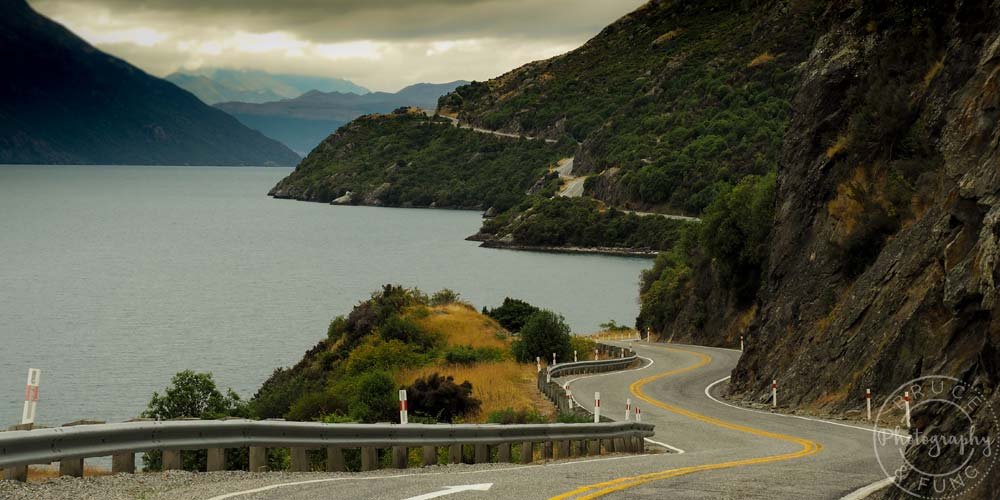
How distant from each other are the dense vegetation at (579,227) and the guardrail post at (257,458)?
13681cm

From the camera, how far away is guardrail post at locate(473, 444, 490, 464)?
16750mm

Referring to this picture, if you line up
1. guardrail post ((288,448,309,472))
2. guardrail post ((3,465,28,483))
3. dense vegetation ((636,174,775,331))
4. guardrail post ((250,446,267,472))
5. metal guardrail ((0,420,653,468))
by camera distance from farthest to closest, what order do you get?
1. dense vegetation ((636,174,775,331))
2. guardrail post ((288,448,309,472))
3. guardrail post ((250,446,267,472))
4. guardrail post ((3,465,28,483))
5. metal guardrail ((0,420,653,468))

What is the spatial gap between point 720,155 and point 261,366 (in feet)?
382

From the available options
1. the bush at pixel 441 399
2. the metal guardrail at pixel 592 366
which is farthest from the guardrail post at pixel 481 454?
the metal guardrail at pixel 592 366

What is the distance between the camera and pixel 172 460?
40.0 ft

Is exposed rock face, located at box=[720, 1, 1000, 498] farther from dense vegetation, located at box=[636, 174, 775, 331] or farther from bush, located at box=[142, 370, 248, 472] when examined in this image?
bush, located at box=[142, 370, 248, 472]

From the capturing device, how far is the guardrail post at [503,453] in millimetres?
17391

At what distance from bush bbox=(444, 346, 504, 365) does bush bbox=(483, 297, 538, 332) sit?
17911 millimetres

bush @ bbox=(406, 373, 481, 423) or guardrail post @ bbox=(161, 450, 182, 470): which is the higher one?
guardrail post @ bbox=(161, 450, 182, 470)

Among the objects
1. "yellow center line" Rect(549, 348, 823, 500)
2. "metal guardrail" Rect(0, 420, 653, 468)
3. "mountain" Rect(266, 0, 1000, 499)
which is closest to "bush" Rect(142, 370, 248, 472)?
"yellow center line" Rect(549, 348, 823, 500)

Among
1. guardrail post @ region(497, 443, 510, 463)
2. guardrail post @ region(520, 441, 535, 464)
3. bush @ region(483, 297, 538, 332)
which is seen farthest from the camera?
bush @ region(483, 297, 538, 332)

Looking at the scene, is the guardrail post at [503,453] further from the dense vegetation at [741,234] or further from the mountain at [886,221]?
the dense vegetation at [741,234]

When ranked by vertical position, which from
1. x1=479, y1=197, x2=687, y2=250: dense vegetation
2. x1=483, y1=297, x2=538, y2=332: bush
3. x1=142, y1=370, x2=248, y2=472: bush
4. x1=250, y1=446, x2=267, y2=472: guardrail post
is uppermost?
x1=479, y1=197, x2=687, y2=250: dense vegetation

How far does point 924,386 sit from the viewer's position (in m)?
23.1
